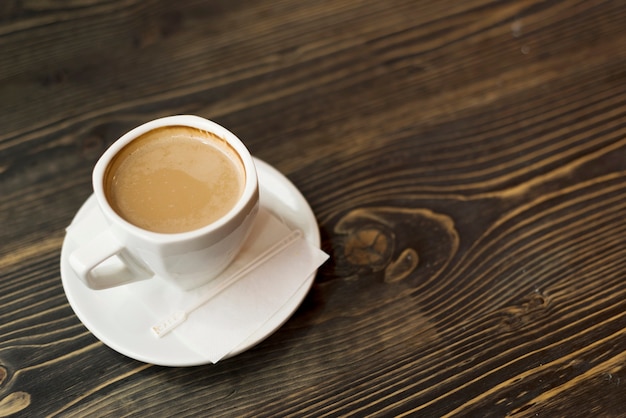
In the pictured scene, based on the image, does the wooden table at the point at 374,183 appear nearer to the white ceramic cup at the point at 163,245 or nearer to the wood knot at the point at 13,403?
the wood knot at the point at 13,403

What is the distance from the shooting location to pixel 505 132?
0.93 meters

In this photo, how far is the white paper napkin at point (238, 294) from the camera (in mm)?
682

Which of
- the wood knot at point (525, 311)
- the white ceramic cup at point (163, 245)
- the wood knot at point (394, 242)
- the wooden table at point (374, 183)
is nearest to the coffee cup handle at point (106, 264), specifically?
the white ceramic cup at point (163, 245)

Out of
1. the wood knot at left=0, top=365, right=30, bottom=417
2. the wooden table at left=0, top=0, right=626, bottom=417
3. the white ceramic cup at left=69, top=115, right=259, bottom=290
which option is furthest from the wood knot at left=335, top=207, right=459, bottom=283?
the wood knot at left=0, top=365, right=30, bottom=417

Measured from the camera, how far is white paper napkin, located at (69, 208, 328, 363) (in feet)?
2.24

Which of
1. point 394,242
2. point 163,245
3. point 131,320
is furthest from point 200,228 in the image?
point 394,242

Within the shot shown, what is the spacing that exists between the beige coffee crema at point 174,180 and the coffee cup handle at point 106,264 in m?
0.03

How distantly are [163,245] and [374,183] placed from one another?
37 cm

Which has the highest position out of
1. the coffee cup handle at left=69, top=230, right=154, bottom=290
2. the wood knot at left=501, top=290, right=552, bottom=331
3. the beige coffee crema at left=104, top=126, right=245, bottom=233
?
the beige coffee crema at left=104, top=126, right=245, bottom=233

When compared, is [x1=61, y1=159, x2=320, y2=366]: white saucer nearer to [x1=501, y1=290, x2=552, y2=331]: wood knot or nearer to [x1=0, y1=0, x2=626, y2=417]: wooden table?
[x1=0, y1=0, x2=626, y2=417]: wooden table

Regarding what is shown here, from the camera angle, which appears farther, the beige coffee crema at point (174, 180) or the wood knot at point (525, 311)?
the wood knot at point (525, 311)

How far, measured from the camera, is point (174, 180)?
0.67m

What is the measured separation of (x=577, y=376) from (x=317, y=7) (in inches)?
28.2

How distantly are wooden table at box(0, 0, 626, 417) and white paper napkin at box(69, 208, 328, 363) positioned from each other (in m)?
0.05
